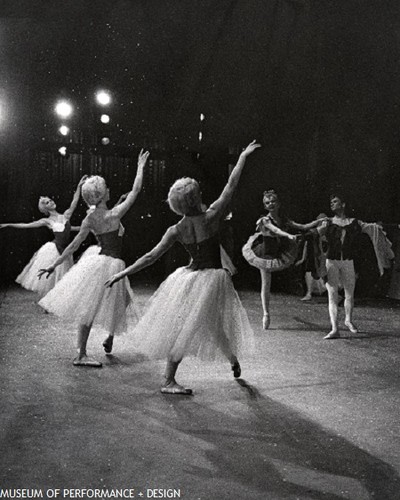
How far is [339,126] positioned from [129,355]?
997 centimetres

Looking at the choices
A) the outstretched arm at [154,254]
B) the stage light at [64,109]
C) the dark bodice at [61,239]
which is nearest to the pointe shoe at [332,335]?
the outstretched arm at [154,254]

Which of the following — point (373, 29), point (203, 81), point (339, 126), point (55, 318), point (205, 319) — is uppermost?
point (373, 29)

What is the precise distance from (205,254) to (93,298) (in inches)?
57.6

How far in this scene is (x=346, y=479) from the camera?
A: 355 cm

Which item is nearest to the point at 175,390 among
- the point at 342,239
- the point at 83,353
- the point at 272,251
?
the point at 83,353

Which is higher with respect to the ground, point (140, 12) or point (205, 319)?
point (140, 12)

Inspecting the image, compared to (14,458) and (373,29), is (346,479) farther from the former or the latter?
(373,29)

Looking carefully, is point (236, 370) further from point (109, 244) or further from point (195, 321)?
point (109, 244)

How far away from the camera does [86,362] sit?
636 cm

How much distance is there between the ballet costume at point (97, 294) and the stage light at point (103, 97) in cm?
1120

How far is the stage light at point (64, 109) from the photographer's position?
1709cm

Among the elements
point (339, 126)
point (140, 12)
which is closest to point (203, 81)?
point (140, 12)

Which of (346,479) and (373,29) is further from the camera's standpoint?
(373,29)

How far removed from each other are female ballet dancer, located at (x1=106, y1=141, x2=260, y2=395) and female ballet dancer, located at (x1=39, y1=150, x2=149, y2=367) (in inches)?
41.6
